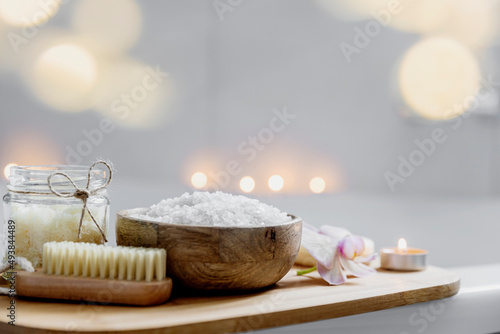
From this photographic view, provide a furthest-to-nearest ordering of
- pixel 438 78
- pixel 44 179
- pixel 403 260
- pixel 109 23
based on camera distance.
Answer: pixel 438 78 → pixel 109 23 → pixel 403 260 → pixel 44 179

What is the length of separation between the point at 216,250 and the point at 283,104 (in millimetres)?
556

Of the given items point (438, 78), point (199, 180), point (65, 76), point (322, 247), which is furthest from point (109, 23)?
point (438, 78)

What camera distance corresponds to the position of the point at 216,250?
59cm

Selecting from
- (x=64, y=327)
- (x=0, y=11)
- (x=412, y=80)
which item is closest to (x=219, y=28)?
(x=0, y=11)

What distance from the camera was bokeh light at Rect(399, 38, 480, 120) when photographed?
1.25 meters

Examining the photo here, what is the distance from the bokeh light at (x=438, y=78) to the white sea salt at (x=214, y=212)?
0.72m

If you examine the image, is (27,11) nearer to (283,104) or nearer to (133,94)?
(133,94)

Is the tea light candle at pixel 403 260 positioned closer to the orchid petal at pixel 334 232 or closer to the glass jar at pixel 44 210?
the orchid petal at pixel 334 232

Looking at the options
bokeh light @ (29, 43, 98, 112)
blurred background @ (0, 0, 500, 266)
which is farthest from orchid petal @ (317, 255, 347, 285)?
bokeh light @ (29, 43, 98, 112)

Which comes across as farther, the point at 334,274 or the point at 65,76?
the point at 65,76

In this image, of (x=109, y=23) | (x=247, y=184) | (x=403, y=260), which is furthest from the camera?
(x=247, y=184)

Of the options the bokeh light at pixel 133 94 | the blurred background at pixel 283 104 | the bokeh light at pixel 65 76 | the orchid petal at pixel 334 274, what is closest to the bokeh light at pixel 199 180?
the blurred background at pixel 283 104

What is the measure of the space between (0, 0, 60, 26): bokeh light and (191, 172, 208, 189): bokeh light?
0.39m

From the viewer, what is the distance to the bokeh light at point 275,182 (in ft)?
3.51
